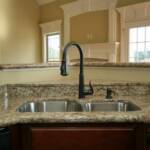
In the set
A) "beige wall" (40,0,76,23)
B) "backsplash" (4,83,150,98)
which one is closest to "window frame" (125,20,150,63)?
"beige wall" (40,0,76,23)

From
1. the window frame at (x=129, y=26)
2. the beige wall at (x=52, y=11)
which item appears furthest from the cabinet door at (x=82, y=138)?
the beige wall at (x=52, y=11)

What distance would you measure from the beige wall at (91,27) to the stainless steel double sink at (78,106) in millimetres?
2245

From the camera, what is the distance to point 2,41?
178 inches

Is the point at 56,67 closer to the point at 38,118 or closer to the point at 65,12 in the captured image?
the point at 38,118

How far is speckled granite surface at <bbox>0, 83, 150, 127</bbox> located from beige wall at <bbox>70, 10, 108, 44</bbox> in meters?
2.02

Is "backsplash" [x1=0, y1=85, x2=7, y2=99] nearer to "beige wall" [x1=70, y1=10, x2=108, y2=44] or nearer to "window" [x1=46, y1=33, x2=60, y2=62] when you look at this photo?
"window" [x1=46, y1=33, x2=60, y2=62]

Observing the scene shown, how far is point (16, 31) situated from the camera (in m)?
4.56

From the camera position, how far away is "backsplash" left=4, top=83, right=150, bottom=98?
1.80 metres

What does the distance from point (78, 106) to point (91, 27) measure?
7.85 ft

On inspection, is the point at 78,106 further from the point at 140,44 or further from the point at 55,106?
the point at 140,44

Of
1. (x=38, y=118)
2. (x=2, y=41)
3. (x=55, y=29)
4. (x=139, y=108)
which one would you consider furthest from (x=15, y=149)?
(x=2, y=41)

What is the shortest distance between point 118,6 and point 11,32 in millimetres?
2093

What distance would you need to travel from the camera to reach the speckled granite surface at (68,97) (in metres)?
1.16

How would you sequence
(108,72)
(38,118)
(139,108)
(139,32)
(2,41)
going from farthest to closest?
(2,41), (139,32), (108,72), (139,108), (38,118)
